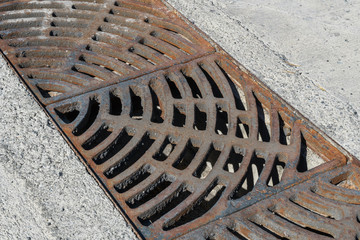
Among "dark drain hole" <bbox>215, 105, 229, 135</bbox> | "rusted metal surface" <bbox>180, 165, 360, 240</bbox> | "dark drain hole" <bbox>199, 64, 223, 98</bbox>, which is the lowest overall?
"rusted metal surface" <bbox>180, 165, 360, 240</bbox>

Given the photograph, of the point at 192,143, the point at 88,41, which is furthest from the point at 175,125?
the point at 88,41

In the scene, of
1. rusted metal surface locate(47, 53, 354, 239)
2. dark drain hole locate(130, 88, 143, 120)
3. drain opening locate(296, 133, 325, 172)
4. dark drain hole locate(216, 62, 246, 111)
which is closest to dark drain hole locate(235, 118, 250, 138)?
rusted metal surface locate(47, 53, 354, 239)

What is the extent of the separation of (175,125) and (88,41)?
2.44 feet

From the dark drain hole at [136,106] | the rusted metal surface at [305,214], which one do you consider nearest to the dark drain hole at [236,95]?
the dark drain hole at [136,106]

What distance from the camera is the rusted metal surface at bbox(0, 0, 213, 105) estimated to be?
7.99 ft

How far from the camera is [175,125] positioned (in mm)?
2354

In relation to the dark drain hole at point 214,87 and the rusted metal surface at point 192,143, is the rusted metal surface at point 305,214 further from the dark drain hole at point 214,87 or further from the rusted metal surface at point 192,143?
the dark drain hole at point 214,87

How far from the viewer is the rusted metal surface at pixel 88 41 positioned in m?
2.44

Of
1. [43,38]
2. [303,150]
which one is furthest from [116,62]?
[303,150]

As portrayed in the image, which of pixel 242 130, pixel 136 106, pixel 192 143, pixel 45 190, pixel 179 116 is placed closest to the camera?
pixel 45 190

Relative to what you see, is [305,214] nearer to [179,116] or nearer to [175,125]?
[175,125]

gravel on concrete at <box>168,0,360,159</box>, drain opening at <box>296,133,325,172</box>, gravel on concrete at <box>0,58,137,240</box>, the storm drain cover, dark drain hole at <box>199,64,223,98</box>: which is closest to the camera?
gravel on concrete at <box>0,58,137,240</box>

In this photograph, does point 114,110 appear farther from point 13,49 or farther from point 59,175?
point 59,175

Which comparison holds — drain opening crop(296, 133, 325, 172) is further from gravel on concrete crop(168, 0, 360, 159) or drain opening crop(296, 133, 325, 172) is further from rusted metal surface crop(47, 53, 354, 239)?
gravel on concrete crop(168, 0, 360, 159)
